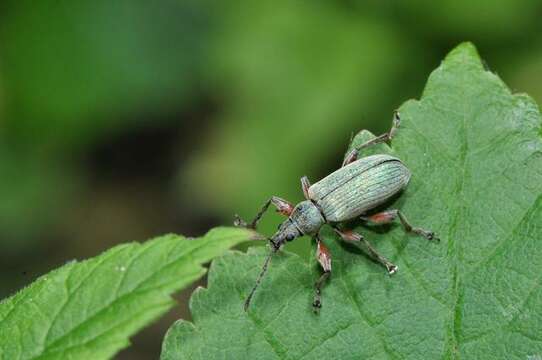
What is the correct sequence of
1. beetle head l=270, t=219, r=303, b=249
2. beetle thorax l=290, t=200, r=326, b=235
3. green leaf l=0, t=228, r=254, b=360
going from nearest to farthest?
green leaf l=0, t=228, r=254, b=360 < beetle head l=270, t=219, r=303, b=249 < beetle thorax l=290, t=200, r=326, b=235

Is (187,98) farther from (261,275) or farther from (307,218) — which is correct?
(261,275)

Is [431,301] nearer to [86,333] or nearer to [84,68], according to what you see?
[86,333]

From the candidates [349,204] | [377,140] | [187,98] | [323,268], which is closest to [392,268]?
[323,268]

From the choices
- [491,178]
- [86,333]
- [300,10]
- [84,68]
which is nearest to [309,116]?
[300,10]

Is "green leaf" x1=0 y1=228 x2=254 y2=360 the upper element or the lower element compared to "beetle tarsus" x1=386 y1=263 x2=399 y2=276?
upper

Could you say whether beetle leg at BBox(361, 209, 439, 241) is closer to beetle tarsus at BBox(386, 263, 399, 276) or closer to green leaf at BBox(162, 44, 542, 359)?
green leaf at BBox(162, 44, 542, 359)

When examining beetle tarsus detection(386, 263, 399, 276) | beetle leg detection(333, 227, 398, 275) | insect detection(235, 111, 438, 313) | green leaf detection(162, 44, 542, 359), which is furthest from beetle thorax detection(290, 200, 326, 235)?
beetle tarsus detection(386, 263, 399, 276)
